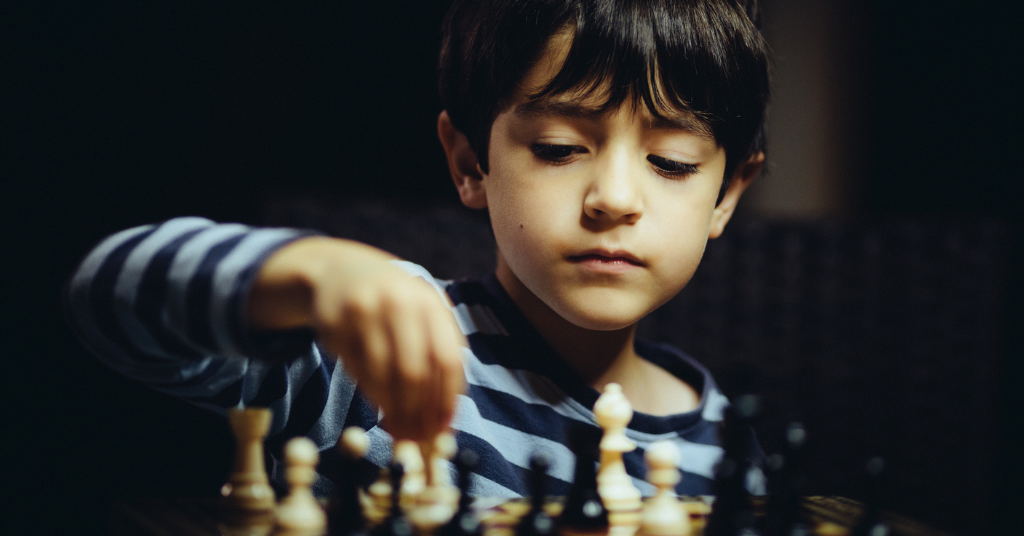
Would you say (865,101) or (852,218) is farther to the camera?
(865,101)

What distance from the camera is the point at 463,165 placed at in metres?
0.93

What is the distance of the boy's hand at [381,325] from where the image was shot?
44 cm

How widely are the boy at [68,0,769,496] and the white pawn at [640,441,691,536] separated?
7 cm

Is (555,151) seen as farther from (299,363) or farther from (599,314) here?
(299,363)

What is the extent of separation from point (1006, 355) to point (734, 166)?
123 centimetres

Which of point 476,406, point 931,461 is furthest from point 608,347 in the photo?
point 931,461

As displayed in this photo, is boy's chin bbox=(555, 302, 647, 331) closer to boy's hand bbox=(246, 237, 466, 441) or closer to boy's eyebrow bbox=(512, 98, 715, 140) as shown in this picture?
boy's eyebrow bbox=(512, 98, 715, 140)

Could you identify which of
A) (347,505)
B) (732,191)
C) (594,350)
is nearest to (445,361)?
(347,505)

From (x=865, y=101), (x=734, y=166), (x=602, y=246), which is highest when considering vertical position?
(x=865, y=101)

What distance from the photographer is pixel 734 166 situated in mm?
904

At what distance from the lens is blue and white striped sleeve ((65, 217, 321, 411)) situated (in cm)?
47

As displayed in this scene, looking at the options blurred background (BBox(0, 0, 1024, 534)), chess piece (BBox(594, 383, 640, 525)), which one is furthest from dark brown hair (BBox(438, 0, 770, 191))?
blurred background (BBox(0, 0, 1024, 534))

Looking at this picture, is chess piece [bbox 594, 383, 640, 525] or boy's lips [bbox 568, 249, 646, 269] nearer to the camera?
A: chess piece [bbox 594, 383, 640, 525]

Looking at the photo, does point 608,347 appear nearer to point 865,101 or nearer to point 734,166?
point 734,166
